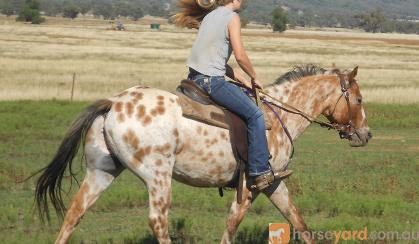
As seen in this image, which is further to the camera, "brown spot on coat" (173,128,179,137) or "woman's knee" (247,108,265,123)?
"woman's knee" (247,108,265,123)

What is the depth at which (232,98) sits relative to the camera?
7602 mm

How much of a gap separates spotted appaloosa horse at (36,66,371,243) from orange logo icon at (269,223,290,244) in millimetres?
238

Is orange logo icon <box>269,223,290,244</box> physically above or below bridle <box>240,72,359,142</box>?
below

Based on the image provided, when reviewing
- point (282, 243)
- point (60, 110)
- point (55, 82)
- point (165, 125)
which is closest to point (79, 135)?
point (165, 125)

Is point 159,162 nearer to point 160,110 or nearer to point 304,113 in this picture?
point 160,110

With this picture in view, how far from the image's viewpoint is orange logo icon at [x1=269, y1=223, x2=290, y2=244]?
7.58 meters

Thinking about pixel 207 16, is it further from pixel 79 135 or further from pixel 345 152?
pixel 345 152

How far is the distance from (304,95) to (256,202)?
3277 millimetres

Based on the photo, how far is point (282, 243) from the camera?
311 inches

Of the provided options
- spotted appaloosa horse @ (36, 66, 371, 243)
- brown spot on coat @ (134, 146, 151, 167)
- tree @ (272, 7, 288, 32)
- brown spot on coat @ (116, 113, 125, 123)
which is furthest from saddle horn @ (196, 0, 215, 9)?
tree @ (272, 7, 288, 32)

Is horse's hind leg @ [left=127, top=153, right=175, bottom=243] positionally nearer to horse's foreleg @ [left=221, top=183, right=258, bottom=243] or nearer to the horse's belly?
the horse's belly

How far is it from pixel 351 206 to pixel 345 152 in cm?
780

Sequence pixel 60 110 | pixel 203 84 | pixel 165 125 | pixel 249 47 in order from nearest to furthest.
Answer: pixel 165 125, pixel 203 84, pixel 60 110, pixel 249 47

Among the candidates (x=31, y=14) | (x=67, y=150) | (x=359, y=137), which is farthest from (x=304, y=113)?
(x=31, y=14)
